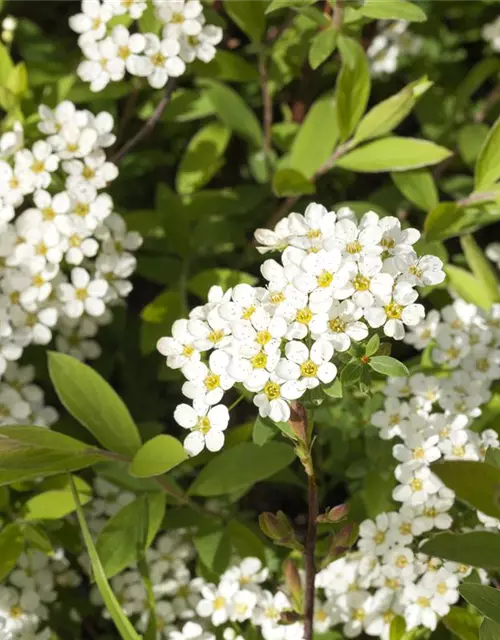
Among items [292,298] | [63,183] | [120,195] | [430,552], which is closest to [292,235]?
[292,298]

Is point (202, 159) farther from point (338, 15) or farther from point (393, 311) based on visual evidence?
point (393, 311)

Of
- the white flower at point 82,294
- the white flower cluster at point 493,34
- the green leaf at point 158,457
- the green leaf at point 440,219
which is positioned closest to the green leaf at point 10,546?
the green leaf at point 158,457

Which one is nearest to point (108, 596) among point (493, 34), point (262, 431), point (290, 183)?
point (262, 431)

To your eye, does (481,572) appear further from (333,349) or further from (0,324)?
(0,324)

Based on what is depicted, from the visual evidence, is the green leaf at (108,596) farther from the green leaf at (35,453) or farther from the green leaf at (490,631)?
the green leaf at (490,631)

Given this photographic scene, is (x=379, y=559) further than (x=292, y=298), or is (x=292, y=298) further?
(x=379, y=559)

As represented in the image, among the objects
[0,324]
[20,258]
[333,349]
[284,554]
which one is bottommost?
[284,554]
